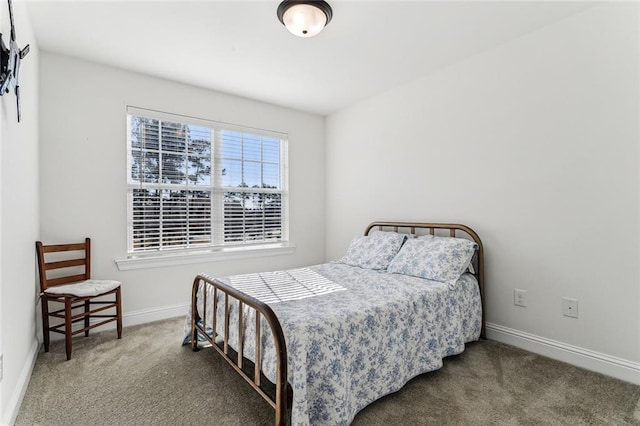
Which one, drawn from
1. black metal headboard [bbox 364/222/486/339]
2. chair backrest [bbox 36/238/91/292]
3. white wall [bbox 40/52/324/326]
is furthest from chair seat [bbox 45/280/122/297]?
black metal headboard [bbox 364/222/486/339]

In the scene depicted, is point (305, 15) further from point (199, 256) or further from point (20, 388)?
point (20, 388)

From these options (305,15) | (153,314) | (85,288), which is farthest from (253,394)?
(305,15)

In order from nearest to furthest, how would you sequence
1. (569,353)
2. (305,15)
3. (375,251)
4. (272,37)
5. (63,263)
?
(305,15), (569,353), (272,37), (63,263), (375,251)

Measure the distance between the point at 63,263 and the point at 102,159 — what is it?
0.98m

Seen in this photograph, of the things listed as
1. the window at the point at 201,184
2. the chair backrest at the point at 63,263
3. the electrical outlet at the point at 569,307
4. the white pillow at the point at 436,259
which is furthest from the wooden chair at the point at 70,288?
the electrical outlet at the point at 569,307

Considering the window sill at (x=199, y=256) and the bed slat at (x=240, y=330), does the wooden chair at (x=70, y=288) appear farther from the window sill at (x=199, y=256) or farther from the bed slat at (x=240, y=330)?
the bed slat at (x=240, y=330)

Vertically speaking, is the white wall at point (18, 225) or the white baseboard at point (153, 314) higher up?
the white wall at point (18, 225)

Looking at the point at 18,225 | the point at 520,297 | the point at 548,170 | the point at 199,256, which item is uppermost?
the point at 548,170

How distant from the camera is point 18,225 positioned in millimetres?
1914

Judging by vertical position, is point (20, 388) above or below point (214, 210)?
below

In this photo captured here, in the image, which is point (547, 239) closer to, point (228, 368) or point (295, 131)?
point (228, 368)

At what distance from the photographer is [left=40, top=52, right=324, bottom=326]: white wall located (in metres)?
2.76

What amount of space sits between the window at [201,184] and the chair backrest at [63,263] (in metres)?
0.39

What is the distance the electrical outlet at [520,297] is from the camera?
256cm
